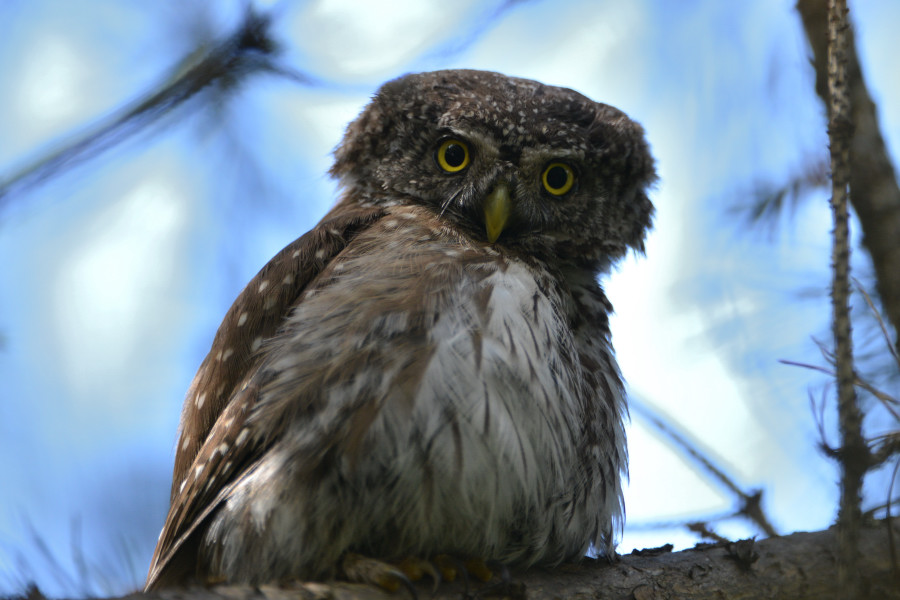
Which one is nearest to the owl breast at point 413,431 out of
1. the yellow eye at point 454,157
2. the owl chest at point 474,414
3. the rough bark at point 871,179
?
the owl chest at point 474,414

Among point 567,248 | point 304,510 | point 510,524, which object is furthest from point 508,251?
point 304,510

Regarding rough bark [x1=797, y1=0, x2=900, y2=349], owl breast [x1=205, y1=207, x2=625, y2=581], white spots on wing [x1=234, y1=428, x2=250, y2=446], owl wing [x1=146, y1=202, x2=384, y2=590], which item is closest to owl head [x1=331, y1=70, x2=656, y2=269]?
owl wing [x1=146, y1=202, x2=384, y2=590]

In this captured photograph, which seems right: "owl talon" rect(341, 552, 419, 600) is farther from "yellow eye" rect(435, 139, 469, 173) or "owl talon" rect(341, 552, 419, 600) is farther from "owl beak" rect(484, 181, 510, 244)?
"yellow eye" rect(435, 139, 469, 173)

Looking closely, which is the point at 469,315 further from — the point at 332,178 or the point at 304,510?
the point at 332,178

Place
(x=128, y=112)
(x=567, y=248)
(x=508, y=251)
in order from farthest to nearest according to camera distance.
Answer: (x=567, y=248) < (x=508, y=251) < (x=128, y=112)

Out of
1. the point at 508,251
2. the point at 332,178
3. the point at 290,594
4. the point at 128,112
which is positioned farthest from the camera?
the point at 332,178

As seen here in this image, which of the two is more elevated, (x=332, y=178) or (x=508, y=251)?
(x=332, y=178)

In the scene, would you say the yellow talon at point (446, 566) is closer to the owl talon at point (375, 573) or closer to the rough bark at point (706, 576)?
the rough bark at point (706, 576)
